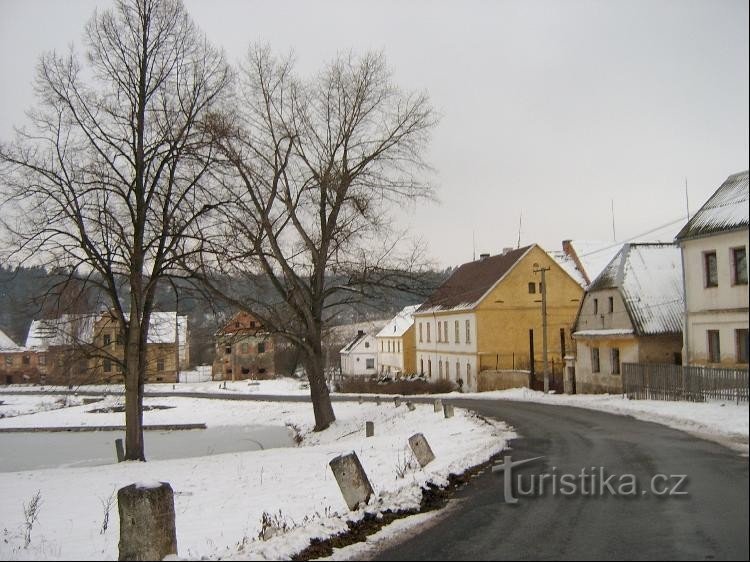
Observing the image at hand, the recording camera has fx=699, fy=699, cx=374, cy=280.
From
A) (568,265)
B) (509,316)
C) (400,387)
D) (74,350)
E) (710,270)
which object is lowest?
(400,387)

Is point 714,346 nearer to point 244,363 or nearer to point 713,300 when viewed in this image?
point 713,300

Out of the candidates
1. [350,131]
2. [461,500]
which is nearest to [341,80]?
[350,131]

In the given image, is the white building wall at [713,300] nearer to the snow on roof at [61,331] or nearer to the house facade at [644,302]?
the house facade at [644,302]

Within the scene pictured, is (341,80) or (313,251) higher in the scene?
(341,80)

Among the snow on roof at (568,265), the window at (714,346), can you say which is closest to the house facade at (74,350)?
the window at (714,346)

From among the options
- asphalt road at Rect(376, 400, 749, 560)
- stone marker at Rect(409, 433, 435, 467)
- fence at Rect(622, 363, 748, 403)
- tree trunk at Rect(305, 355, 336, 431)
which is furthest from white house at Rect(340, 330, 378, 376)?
fence at Rect(622, 363, 748, 403)

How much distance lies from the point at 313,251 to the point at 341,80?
20.1 ft

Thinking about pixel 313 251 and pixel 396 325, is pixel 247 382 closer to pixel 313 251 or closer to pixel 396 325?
pixel 396 325

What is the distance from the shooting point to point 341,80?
81.1 ft

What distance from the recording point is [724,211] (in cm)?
293

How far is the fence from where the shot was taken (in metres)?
2.85

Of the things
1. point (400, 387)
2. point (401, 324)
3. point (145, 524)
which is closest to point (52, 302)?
point (145, 524)

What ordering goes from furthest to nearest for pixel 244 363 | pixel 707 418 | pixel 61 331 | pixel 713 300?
1. pixel 244 363
2. pixel 61 331
3. pixel 707 418
4. pixel 713 300

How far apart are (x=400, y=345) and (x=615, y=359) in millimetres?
65789
